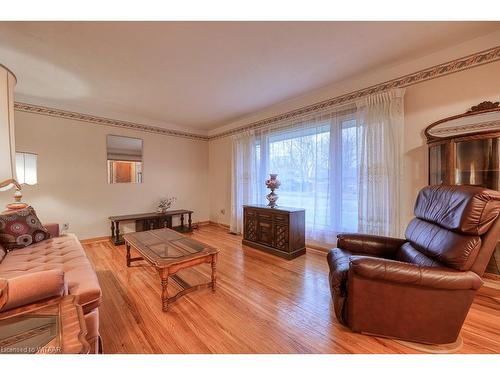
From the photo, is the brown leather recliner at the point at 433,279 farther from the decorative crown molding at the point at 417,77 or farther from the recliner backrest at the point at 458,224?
the decorative crown molding at the point at 417,77

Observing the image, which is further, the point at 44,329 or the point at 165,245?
the point at 165,245

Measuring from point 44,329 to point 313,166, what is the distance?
3181mm

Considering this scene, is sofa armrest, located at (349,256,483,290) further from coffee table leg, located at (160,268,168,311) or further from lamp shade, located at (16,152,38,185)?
lamp shade, located at (16,152,38,185)

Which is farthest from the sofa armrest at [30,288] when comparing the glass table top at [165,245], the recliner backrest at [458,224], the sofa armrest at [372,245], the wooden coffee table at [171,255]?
the recliner backrest at [458,224]

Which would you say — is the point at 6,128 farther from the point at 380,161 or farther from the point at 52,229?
the point at 380,161

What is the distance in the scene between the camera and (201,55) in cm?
224

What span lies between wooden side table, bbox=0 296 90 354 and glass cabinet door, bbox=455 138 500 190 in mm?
2999

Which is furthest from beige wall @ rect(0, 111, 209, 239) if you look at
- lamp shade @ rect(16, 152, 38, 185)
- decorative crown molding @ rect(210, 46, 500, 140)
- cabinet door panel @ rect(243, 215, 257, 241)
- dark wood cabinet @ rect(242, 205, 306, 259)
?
decorative crown molding @ rect(210, 46, 500, 140)

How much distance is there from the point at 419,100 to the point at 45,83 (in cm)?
469

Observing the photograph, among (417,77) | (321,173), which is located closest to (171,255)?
(321,173)

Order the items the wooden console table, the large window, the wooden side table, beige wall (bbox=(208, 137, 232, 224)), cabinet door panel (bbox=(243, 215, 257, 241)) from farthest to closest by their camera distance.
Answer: beige wall (bbox=(208, 137, 232, 224)), the wooden console table, cabinet door panel (bbox=(243, 215, 257, 241)), the large window, the wooden side table

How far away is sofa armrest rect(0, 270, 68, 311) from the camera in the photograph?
0.99m

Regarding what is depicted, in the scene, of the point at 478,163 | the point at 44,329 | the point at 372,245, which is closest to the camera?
the point at 44,329

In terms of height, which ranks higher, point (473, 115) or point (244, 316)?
point (473, 115)
